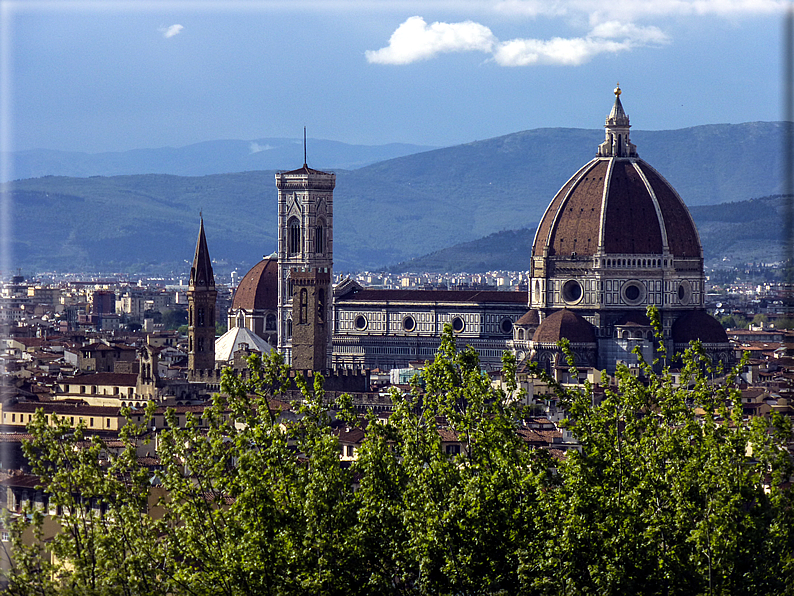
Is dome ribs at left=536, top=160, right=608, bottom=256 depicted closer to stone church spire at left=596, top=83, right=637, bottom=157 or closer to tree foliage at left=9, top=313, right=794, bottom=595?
stone church spire at left=596, top=83, right=637, bottom=157

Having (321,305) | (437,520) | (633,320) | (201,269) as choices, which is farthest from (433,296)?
(437,520)

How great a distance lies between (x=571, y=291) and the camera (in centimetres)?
10606

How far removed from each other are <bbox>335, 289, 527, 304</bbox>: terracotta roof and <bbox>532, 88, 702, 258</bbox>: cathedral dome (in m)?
5.70

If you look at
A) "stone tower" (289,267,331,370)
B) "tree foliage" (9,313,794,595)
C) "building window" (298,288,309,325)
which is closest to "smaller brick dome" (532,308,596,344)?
"stone tower" (289,267,331,370)

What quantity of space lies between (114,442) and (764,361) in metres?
50.5

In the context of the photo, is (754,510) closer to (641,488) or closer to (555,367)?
(641,488)

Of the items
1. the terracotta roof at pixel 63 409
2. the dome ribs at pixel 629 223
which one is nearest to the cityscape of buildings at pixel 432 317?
the dome ribs at pixel 629 223

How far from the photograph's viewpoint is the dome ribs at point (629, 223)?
4139 inches

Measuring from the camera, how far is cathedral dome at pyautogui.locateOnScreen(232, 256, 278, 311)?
120375 mm

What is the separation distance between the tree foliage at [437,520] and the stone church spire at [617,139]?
258 ft

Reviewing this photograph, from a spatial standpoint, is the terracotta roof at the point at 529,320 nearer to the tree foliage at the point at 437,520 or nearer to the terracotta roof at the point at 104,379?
the terracotta roof at the point at 104,379

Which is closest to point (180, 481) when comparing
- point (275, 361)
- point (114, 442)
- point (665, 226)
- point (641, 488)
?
point (275, 361)

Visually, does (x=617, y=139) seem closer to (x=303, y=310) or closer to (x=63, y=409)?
(x=303, y=310)

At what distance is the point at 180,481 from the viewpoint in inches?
1184
